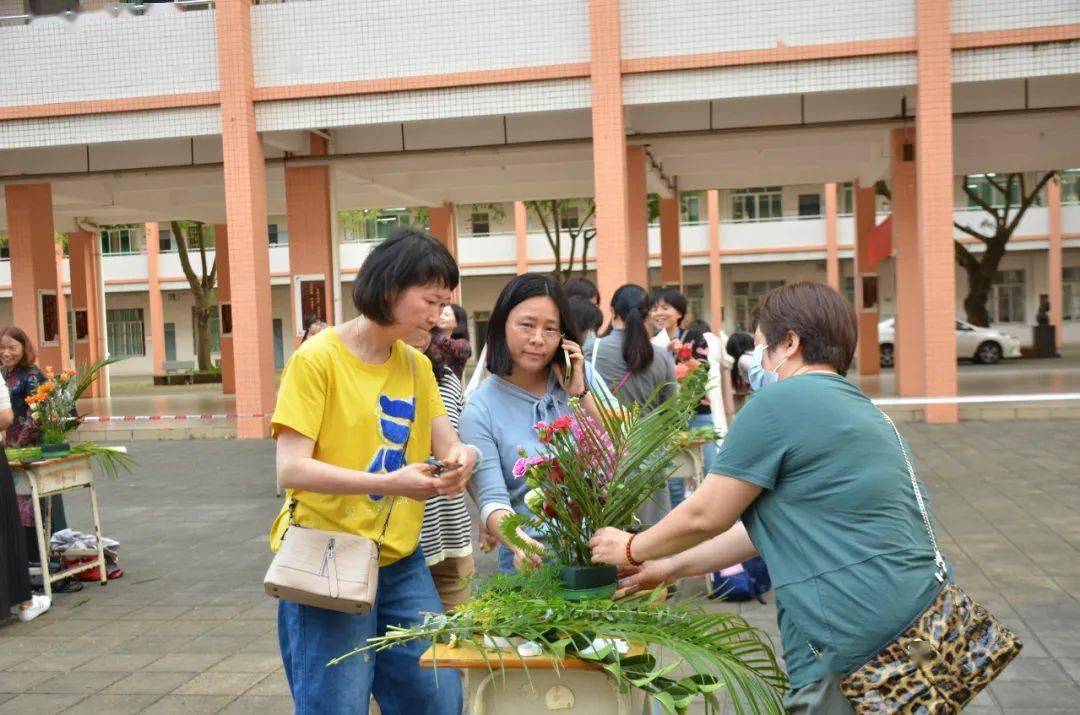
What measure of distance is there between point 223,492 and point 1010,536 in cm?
665

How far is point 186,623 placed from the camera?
5641 millimetres

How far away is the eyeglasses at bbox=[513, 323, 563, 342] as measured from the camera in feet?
9.98

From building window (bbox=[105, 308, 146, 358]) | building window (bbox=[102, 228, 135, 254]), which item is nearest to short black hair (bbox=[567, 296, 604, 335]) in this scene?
building window (bbox=[102, 228, 135, 254])

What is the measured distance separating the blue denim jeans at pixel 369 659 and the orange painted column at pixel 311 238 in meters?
12.2

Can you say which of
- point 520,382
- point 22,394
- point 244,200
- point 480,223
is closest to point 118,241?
point 480,223

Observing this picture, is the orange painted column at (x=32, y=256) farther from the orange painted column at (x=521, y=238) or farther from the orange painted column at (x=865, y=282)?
the orange painted column at (x=521, y=238)

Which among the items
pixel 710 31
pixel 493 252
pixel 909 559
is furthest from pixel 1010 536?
pixel 493 252

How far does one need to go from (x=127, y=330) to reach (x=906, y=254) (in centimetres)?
3132

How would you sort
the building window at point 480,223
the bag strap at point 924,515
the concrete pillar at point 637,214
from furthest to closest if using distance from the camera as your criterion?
the building window at point 480,223 → the concrete pillar at point 637,214 → the bag strap at point 924,515

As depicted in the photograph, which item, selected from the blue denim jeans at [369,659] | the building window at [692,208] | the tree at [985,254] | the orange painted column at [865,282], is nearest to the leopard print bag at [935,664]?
the blue denim jeans at [369,659]

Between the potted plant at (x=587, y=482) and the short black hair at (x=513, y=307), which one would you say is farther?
the short black hair at (x=513, y=307)

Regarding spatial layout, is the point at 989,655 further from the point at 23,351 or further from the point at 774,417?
the point at 23,351

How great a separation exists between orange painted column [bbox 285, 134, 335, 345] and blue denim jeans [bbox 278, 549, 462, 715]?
40.1 feet

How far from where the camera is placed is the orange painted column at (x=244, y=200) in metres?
13.3
